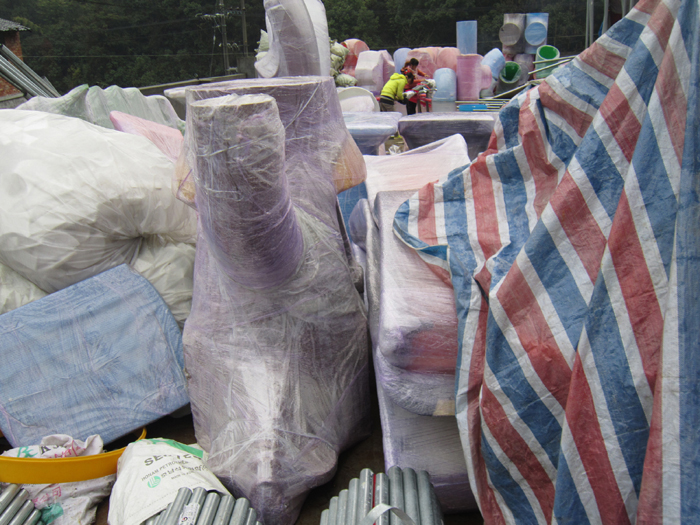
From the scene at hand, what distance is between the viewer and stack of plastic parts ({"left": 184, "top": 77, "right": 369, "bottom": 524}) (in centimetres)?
121

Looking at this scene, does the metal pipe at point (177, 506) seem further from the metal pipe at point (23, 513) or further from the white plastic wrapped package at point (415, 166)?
the white plastic wrapped package at point (415, 166)

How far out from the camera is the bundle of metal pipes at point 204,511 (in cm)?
117

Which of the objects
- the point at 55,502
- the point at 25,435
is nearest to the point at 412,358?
the point at 55,502

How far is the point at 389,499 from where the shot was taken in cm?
112

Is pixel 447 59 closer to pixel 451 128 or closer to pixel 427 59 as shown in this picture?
pixel 427 59

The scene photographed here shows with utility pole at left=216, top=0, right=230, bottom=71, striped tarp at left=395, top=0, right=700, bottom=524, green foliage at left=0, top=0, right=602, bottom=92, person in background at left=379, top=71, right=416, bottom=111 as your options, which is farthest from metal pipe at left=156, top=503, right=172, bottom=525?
utility pole at left=216, top=0, right=230, bottom=71

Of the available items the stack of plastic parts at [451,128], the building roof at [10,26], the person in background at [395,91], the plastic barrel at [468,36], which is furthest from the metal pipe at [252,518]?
the plastic barrel at [468,36]

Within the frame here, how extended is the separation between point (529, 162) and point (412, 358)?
1.99ft

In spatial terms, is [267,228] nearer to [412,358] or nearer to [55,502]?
[412,358]

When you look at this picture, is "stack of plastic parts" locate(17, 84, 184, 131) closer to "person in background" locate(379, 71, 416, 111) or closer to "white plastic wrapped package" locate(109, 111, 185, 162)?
"white plastic wrapped package" locate(109, 111, 185, 162)

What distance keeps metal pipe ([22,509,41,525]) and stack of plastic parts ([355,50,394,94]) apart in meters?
8.69

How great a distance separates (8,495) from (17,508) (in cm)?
5

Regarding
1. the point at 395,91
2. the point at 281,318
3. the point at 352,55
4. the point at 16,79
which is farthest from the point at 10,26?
the point at 281,318

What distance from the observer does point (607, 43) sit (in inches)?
44.9
